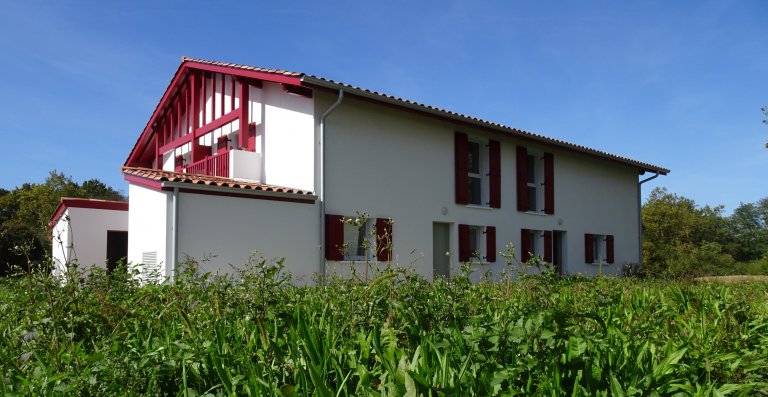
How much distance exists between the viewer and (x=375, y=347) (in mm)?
2977

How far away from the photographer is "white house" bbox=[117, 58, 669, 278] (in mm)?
11492

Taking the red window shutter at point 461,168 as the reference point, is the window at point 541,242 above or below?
below

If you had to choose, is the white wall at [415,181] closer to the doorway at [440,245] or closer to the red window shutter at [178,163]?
the doorway at [440,245]

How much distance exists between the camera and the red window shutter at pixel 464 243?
1555 centimetres

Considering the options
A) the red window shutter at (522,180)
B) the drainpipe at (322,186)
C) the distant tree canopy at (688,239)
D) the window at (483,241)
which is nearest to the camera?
the drainpipe at (322,186)

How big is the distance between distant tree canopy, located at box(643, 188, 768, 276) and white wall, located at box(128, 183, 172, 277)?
1628cm

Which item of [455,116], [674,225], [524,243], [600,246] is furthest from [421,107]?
[674,225]

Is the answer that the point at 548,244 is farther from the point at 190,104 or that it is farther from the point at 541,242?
the point at 190,104

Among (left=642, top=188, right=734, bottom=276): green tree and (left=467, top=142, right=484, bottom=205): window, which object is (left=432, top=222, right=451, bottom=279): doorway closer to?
(left=467, top=142, right=484, bottom=205): window

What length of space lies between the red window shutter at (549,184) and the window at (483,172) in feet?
7.98

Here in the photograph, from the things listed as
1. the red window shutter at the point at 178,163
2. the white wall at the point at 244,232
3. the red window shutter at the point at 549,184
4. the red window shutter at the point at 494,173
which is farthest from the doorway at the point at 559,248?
the red window shutter at the point at 178,163

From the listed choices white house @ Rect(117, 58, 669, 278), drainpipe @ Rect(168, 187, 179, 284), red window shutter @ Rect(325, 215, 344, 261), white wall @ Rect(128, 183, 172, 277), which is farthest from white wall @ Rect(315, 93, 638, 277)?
white wall @ Rect(128, 183, 172, 277)

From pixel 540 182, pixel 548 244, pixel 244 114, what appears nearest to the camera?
pixel 244 114

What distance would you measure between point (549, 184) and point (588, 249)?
3203 mm
